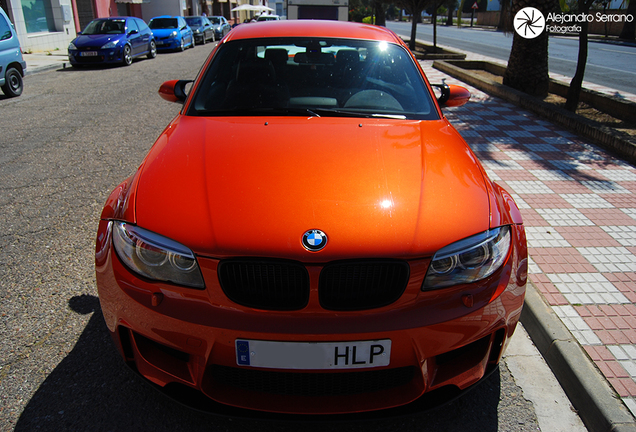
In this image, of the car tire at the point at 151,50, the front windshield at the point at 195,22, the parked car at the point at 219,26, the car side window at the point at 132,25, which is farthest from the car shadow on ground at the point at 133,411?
the parked car at the point at 219,26

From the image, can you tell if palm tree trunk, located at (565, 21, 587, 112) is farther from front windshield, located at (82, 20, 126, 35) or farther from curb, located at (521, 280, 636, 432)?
front windshield, located at (82, 20, 126, 35)

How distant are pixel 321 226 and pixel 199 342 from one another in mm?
608

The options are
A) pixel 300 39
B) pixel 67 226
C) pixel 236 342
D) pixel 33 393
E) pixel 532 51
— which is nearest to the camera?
pixel 236 342

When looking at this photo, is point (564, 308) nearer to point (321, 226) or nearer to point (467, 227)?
point (467, 227)

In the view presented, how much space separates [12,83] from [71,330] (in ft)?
29.8

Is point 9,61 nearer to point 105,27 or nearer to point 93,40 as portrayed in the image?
point 93,40

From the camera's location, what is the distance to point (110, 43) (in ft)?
48.7

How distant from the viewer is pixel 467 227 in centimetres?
190

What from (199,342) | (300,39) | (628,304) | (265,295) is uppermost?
(300,39)

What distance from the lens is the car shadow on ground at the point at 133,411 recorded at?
2031 millimetres

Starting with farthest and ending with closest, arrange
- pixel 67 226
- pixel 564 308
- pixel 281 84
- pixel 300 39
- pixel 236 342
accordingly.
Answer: pixel 67 226
pixel 300 39
pixel 281 84
pixel 564 308
pixel 236 342

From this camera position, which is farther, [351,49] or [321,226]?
[351,49]

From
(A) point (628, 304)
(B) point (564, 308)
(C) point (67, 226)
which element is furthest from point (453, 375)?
(C) point (67, 226)

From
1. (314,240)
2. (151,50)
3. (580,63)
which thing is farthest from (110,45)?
(314,240)
